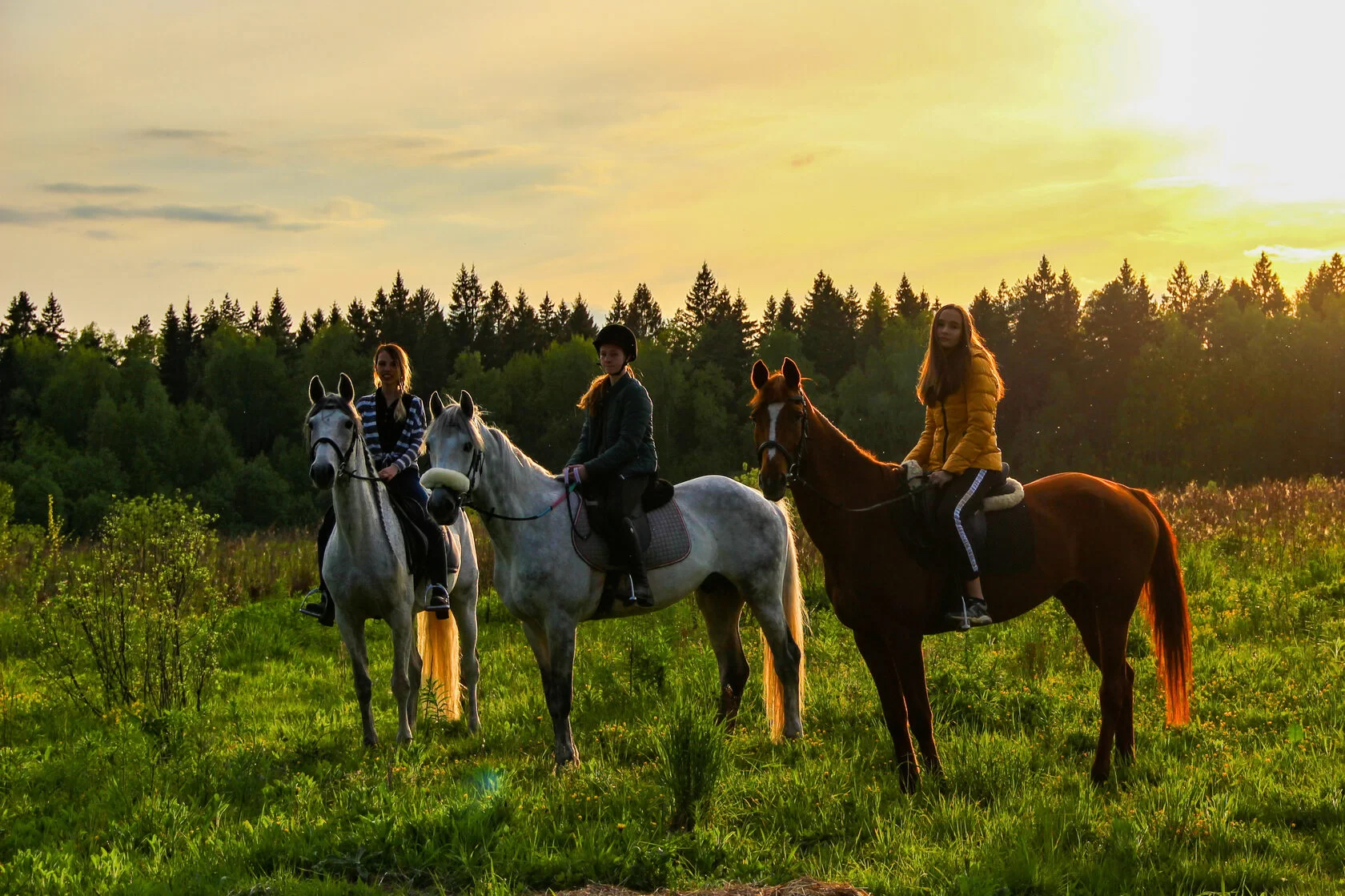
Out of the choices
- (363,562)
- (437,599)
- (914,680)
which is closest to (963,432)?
(914,680)

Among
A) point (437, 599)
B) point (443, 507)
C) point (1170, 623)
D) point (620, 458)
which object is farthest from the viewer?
point (437, 599)

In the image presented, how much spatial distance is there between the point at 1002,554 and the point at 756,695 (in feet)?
10.1

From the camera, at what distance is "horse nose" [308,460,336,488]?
7.36 metres

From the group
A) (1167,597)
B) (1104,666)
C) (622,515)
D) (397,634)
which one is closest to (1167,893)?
(1104,666)

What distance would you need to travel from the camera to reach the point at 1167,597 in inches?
276

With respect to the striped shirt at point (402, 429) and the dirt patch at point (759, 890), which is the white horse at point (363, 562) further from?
the dirt patch at point (759, 890)

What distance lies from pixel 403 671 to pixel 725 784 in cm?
333

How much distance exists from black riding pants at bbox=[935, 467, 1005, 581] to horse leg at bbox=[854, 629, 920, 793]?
0.73 m

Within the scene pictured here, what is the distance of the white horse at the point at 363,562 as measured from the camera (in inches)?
310

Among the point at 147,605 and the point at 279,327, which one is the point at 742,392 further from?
the point at 147,605

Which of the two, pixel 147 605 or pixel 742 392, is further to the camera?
pixel 742 392

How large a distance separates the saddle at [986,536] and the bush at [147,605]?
607cm

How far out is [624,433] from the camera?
7.36 meters

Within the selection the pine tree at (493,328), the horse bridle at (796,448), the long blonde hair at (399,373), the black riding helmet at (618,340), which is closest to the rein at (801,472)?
the horse bridle at (796,448)
